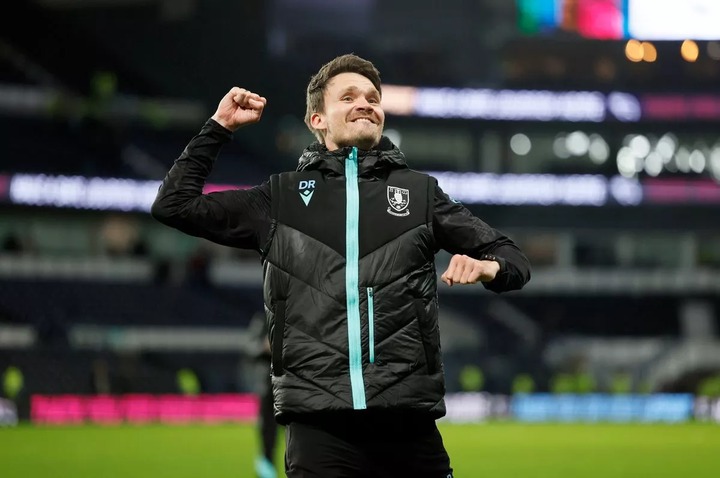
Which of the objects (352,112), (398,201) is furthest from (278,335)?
(352,112)

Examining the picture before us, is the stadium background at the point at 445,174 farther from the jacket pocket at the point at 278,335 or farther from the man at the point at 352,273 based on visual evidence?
the jacket pocket at the point at 278,335

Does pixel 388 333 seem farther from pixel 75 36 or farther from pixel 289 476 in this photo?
pixel 75 36

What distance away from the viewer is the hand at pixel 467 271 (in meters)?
4.16

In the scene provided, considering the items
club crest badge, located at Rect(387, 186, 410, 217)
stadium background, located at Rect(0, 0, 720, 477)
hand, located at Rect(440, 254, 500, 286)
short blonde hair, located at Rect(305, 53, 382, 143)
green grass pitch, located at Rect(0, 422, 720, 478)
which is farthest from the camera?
stadium background, located at Rect(0, 0, 720, 477)

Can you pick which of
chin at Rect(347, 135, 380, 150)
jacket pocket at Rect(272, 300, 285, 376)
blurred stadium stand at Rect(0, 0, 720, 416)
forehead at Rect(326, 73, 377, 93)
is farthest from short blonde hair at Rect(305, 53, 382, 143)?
blurred stadium stand at Rect(0, 0, 720, 416)

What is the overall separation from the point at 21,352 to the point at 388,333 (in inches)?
1159

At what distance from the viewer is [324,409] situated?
13.9 ft

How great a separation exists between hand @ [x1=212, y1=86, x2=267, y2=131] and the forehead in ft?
0.93

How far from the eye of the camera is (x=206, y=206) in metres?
4.58

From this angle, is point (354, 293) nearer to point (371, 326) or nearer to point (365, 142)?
point (371, 326)

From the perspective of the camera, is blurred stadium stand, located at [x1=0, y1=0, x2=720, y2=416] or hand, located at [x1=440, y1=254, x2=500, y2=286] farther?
blurred stadium stand, located at [x1=0, y1=0, x2=720, y2=416]

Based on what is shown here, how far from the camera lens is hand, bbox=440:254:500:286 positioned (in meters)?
4.16

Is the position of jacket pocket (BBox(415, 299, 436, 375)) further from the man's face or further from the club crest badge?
the man's face

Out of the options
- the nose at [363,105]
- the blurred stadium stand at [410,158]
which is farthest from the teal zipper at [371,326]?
the blurred stadium stand at [410,158]
